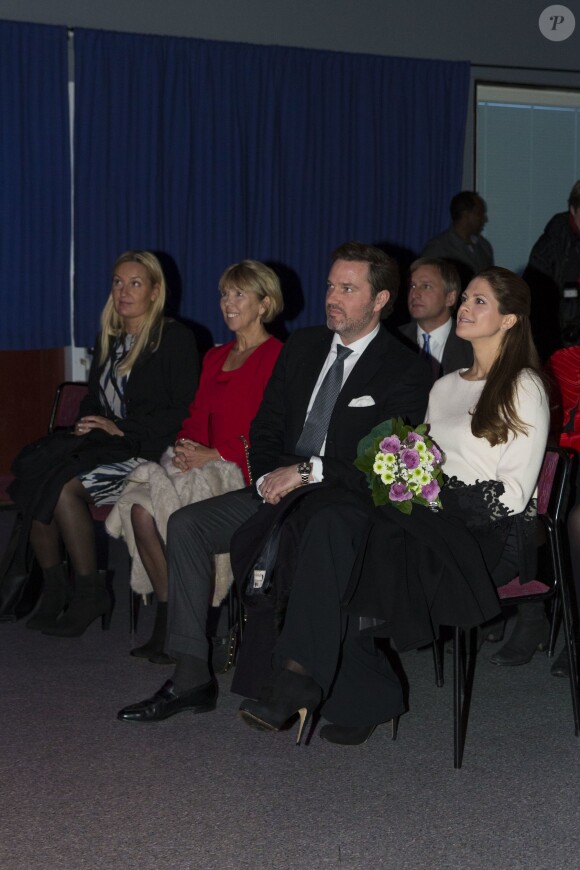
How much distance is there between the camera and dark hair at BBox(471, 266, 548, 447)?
3133 mm

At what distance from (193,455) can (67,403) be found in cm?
101

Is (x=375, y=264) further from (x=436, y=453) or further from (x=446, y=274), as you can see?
(x=446, y=274)

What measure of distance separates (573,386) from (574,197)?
3.77 ft

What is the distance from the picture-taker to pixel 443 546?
2953 mm

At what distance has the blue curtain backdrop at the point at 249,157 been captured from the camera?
6301 millimetres

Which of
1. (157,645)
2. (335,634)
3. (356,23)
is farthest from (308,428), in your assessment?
(356,23)

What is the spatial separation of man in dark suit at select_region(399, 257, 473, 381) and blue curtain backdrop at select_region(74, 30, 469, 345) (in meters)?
2.15

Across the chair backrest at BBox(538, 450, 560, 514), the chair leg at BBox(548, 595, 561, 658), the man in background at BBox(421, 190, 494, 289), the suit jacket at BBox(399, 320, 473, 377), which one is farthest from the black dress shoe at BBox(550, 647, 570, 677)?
the man in background at BBox(421, 190, 494, 289)

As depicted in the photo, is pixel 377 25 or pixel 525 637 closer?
pixel 525 637

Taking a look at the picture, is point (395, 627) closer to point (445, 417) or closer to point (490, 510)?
point (490, 510)

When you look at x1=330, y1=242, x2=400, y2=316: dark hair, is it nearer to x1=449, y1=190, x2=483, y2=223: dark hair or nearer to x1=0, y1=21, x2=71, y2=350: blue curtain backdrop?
x1=0, y1=21, x2=71, y2=350: blue curtain backdrop

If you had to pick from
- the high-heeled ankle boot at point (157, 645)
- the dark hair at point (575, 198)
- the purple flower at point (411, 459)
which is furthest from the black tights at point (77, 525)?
the dark hair at point (575, 198)

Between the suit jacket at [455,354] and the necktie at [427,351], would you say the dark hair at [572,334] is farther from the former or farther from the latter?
the necktie at [427,351]

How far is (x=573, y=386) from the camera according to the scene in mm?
3816
